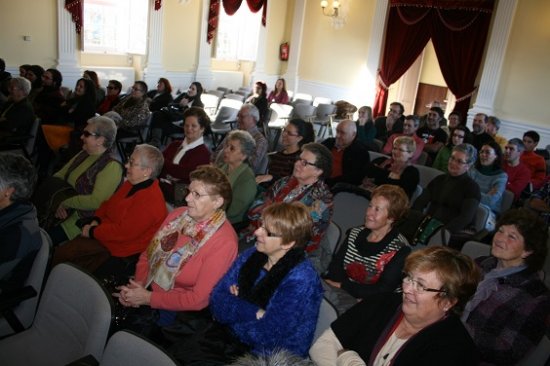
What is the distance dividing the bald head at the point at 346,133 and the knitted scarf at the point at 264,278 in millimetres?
2562

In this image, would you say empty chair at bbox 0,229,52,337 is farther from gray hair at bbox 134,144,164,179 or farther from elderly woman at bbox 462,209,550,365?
elderly woman at bbox 462,209,550,365

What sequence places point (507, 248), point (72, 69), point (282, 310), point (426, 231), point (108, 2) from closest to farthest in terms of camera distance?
point (282, 310)
point (507, 248)
point (426, 231)
point (72, 69)
point (108, 2)

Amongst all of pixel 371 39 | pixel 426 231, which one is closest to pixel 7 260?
pixel 426 231

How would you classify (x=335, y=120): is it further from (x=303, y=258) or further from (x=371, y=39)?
(x=303, y=258)

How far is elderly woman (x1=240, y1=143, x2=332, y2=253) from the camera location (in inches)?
117

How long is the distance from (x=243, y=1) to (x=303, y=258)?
1014 centimetres

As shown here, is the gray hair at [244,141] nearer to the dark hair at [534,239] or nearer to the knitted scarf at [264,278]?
the knitted scarf at [264,278]

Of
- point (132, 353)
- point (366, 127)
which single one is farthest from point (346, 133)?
point (132, 353)

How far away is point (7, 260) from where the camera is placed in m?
2.16

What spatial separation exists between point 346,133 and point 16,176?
2.91 metres

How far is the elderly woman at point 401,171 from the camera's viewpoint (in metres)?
3.86

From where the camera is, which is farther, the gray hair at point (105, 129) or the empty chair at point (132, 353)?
the gray hair at point (105, 129)

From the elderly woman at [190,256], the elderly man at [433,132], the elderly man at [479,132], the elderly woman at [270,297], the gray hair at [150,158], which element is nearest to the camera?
the elderly woman at [270,297]

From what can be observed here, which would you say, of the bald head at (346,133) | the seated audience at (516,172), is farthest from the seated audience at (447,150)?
the bald head at (346,133)
